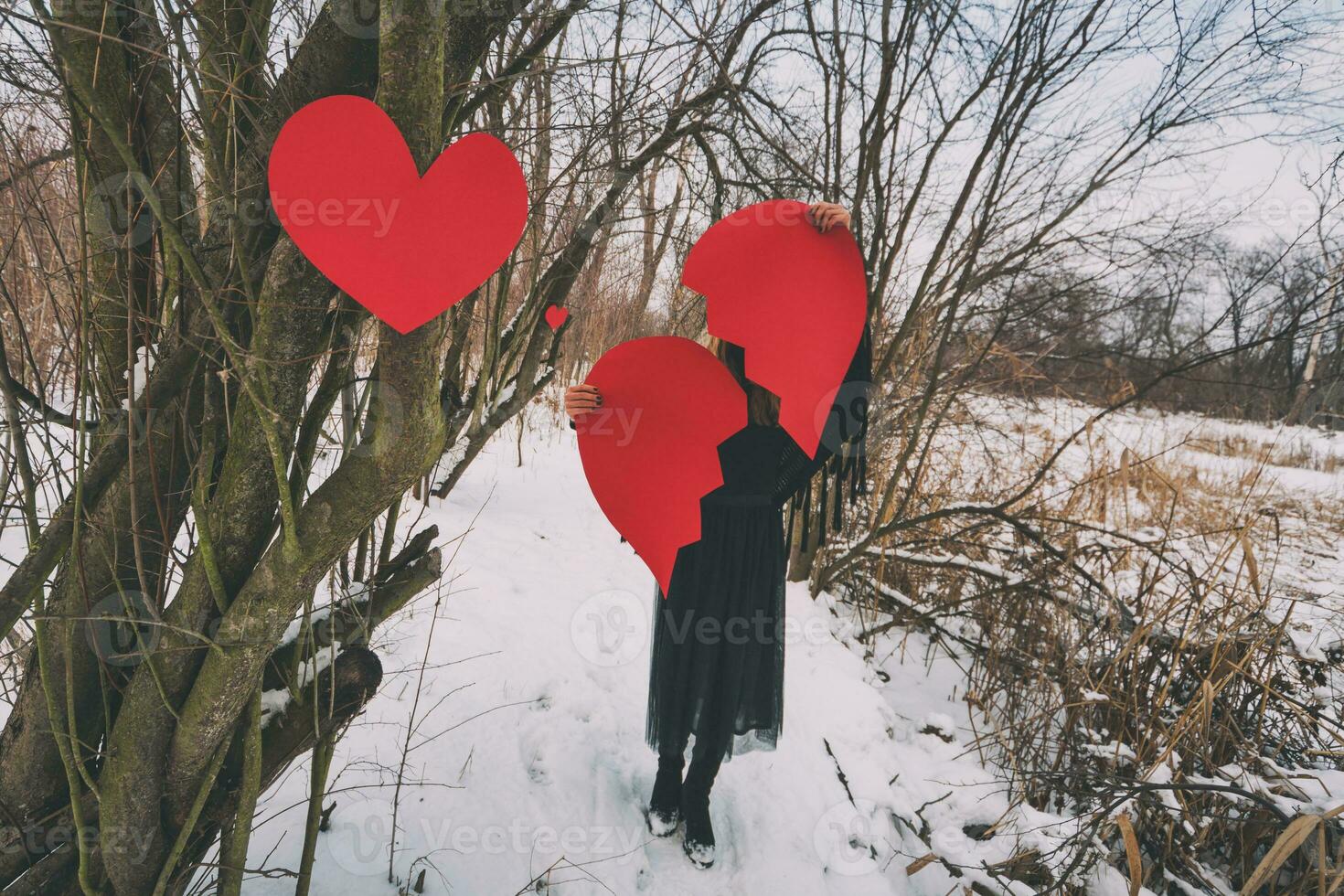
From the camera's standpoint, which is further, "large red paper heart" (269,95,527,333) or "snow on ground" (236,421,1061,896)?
"snow on ground" (236,421,1061,896)

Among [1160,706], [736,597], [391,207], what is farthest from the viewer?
[1160,706]

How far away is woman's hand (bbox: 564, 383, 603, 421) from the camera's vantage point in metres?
0.84

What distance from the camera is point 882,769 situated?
2.09 meters

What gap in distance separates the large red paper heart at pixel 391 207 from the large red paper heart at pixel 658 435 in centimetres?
28

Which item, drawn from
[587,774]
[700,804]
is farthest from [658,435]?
[587,774]

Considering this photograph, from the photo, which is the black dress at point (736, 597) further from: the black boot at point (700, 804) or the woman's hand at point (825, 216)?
the woman's hand at point (825, 216)

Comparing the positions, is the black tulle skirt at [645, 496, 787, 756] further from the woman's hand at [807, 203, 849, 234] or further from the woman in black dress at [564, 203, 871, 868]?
the woman's hand at [807, 203, 849, 234]

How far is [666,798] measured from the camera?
167cm

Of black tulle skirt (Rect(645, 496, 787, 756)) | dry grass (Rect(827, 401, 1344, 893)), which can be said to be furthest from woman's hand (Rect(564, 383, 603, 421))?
dry grass (Rect(827, 401, 1344, 893))

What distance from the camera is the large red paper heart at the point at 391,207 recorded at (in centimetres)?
60

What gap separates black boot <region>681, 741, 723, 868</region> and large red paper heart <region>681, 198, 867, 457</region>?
4.10 feet

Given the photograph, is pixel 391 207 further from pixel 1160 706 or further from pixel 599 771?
pixel 1160 706

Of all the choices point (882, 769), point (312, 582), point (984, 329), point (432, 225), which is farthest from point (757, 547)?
point (984, 329)

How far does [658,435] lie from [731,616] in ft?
2.67
